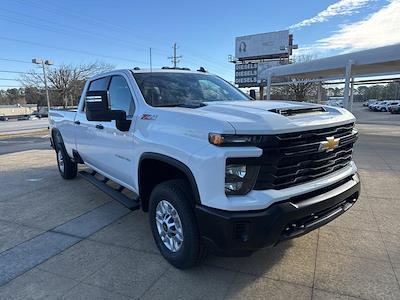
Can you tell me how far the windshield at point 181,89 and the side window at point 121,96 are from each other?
195mm

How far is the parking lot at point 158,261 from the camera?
2.86 m

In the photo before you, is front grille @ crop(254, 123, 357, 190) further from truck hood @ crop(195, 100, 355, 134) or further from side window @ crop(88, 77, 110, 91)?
side window @ crop(88, 77, 110, 91)

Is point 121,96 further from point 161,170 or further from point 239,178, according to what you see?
point 239,178

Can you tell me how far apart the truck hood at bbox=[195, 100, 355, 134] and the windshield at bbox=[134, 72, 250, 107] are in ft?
2.16

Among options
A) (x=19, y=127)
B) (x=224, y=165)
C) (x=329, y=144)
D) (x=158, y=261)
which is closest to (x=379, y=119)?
(x=329, y=144)

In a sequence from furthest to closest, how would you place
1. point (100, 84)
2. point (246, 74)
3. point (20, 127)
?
point (246, 74) → point (20, 127) → point (100, 84)

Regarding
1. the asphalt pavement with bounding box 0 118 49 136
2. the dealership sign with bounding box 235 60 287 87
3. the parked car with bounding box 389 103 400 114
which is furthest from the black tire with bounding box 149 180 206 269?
the dealership sign with bounding box 235 60 287 87

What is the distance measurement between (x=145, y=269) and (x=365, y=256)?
2219 millimetres

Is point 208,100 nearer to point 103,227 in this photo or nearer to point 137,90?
point 137,90

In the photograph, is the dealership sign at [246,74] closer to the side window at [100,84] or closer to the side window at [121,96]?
the side window at [100,84]

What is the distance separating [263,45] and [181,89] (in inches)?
2290

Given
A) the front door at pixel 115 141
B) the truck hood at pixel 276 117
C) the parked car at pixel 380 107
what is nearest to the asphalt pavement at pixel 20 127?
the front door at pixel 115 141

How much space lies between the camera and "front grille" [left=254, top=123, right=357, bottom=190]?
2531 millimetres

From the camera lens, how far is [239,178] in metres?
2.56
